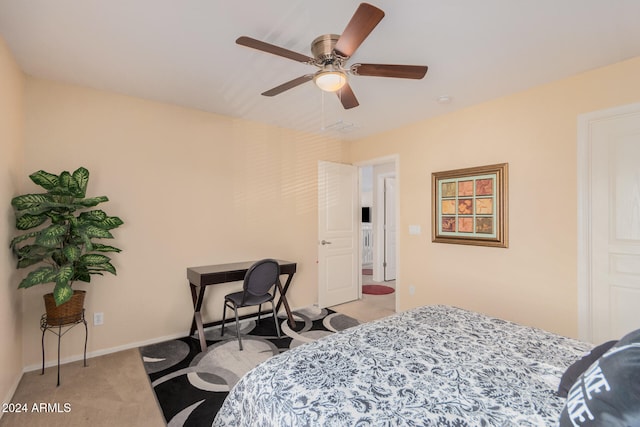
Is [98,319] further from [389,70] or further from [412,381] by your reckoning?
[389,70]

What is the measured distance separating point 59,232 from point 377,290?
4414 millimetres

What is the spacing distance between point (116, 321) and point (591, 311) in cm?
418

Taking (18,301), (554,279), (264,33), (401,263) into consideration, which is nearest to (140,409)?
(18,301)

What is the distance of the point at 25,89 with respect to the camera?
96.8 inches

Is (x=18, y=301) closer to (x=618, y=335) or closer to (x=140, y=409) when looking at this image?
(x=140, y=409)

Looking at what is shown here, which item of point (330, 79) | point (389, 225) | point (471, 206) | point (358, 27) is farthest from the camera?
point (389, 225)

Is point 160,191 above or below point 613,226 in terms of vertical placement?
above

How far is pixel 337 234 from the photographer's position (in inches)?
174

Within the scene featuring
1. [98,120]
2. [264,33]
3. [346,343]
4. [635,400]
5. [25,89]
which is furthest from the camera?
[98,120]

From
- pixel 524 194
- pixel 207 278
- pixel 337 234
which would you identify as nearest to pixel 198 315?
pixel 207 278

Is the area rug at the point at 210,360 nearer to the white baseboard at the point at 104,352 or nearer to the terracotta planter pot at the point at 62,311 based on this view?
the white baseboard at the point at 104,352

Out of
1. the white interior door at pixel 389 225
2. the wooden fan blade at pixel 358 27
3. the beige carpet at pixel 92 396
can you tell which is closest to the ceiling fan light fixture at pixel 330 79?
the wooden fan blade at pixel 358 27

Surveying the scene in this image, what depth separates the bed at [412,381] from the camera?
3.35 feet

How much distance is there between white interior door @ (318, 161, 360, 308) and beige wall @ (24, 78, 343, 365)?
427 millimetres
